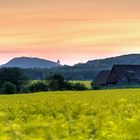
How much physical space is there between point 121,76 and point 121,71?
3.03 metres

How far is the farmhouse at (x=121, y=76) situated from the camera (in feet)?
371

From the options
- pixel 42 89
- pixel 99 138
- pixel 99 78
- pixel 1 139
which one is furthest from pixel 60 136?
pixel 99 78

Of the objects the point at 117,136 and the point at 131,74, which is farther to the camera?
the point at 131,74

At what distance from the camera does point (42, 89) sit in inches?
3612

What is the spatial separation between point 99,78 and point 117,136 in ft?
380

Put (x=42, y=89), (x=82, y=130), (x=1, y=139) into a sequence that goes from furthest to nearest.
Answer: (x=42, y=89) < (x=82, y=130) < (x=1, y=139)

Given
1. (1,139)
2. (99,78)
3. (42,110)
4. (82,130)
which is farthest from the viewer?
(99,78)

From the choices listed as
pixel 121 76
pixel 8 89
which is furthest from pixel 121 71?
pixel 8 89

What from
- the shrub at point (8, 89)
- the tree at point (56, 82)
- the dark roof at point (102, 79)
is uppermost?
the dark roof at point (102, 79)

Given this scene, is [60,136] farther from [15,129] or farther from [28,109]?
[28,109]

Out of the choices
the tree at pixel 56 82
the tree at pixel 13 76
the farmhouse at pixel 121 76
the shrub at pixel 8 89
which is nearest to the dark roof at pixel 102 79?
the farmhouse at pixel 121 76

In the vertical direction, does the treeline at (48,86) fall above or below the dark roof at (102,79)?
below

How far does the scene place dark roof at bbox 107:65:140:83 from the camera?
377 ft

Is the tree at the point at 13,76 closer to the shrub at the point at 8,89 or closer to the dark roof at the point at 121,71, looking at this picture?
the shrub at the point at 8,89
